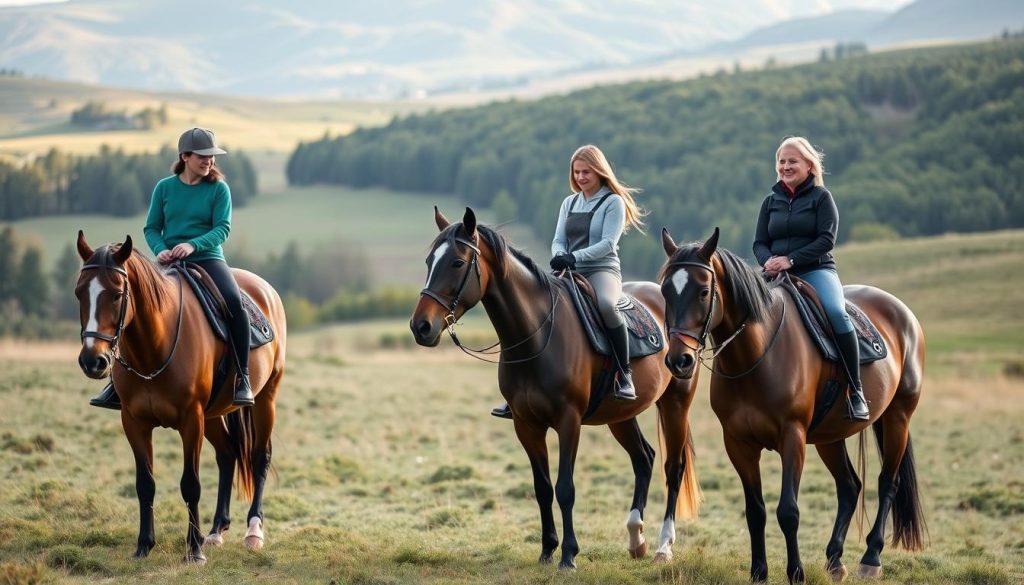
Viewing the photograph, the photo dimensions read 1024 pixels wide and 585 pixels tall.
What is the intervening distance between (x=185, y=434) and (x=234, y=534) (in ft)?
6.83

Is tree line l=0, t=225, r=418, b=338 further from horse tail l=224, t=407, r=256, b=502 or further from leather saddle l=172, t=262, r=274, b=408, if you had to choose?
leather saddle l=172, t=262, r=274, b=408

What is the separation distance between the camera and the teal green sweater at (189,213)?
9828 mm

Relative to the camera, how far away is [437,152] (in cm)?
15238

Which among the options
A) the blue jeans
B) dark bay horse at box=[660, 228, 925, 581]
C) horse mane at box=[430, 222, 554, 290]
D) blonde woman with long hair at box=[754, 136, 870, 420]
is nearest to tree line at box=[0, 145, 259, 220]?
horse mane at box=[430, 222, 554, 290]

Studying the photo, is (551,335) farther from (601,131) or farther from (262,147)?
(262,147)

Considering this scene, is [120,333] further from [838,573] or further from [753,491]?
[838,573]

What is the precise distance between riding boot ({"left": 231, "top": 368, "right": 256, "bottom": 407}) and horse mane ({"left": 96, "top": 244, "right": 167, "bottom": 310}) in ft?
3.61

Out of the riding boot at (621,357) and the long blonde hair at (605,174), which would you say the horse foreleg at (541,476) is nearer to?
the riding boot at (621,357)

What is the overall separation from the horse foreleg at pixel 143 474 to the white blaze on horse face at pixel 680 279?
4673 mm

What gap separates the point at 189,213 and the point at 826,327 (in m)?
5.67

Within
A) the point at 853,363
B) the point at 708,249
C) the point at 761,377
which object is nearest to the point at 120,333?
the point at 708,249

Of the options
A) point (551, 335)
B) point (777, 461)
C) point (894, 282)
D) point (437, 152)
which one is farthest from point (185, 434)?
point (437, 152)

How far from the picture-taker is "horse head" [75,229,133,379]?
26.3 ft

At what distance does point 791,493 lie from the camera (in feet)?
27.3
